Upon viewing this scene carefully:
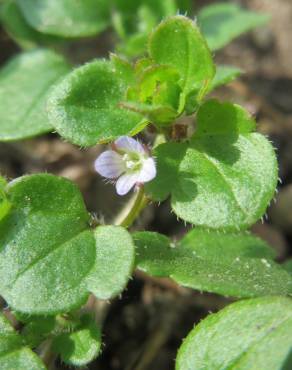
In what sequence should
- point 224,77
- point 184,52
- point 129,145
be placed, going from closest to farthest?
point 129,145
point 184,52
point 224,77

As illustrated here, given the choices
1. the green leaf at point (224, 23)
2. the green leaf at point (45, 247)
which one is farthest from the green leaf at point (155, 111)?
the green leaf at point (224, 23)

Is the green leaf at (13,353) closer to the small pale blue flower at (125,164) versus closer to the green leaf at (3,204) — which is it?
the green leaf at (3,204)

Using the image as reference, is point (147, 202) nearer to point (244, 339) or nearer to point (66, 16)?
point (244, 339)

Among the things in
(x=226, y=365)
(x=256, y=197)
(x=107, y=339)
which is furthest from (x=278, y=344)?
(x=107, y=339)

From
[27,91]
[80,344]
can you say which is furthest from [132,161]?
[27,91]

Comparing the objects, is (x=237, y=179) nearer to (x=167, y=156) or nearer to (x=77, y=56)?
(x=167, y=156)
